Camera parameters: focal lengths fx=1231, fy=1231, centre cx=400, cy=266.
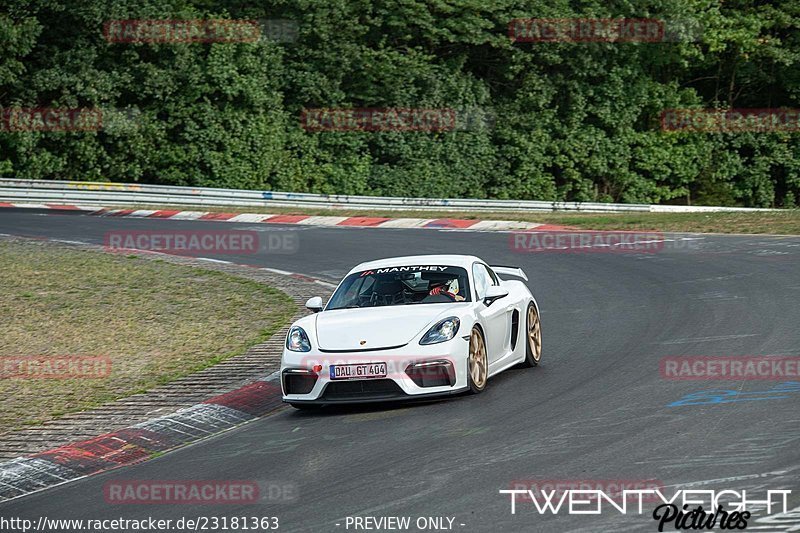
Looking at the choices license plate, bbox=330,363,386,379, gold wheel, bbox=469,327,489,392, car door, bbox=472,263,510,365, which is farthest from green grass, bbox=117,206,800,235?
license plate, bbox=330,363,386,379

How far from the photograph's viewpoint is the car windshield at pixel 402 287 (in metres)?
11.4

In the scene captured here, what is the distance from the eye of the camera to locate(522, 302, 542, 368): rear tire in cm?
1197

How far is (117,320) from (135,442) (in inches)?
247

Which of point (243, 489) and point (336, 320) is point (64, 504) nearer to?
point (243, 489)

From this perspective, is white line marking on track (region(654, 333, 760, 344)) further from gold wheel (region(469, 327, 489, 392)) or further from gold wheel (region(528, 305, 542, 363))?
gold wheel (region(469, 327, 489, 392))

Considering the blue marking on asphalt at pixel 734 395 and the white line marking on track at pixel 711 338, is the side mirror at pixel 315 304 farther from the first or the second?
the white line marking on track at pixel 711 338

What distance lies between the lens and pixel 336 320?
1082cm

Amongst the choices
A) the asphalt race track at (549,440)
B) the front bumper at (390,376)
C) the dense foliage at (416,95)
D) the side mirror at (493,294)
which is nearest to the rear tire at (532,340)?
the asphalt race track at (549,440)

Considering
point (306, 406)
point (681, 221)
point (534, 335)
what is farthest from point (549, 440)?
point (681, 221)

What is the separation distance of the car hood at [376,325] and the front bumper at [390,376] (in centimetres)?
12

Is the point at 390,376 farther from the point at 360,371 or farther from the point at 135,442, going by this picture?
the point at 135,442

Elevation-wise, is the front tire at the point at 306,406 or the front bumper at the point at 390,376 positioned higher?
the front bumper at the point at 390,376

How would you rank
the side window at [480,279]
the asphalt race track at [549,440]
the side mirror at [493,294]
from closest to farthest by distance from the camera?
the asphalt race track at [549,440], the side mirror at [493,294], the side window at [480,279]

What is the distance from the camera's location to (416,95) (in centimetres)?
4356
